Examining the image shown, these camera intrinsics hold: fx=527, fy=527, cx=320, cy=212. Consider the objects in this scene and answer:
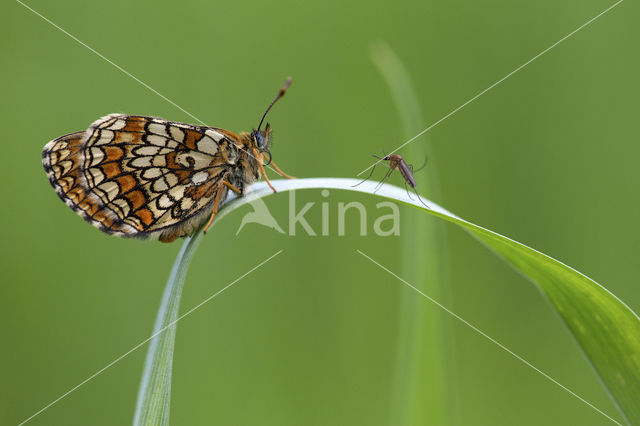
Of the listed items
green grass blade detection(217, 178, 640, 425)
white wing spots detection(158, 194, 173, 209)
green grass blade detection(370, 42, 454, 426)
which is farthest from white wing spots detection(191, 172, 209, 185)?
green grass blade detection(217, 178, 640, 425)

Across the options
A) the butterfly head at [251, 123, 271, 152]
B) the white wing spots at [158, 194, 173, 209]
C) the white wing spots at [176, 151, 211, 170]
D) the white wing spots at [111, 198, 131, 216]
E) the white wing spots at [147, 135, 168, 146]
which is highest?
the butterfly head at [251, 123, 271, 152]

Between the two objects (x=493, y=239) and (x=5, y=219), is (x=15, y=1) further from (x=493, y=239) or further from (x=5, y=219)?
(x=493, y=239)

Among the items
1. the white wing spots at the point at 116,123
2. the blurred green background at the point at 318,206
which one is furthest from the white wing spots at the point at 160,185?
the blurred green background at the point at 318,206

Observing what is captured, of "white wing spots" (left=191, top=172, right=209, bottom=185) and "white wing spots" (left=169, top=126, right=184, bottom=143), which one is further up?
"white wing spots" (left=169, top=126, right=184, bottom=143)

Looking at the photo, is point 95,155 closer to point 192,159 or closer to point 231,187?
point 192,159

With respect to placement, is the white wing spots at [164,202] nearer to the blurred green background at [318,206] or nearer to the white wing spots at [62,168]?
the white wing spots at [62,168]

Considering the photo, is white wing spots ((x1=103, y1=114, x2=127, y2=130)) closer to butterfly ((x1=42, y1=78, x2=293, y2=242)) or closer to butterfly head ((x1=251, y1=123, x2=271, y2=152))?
butterfly ((x1=42, y1=78, x2=293, y2=242))

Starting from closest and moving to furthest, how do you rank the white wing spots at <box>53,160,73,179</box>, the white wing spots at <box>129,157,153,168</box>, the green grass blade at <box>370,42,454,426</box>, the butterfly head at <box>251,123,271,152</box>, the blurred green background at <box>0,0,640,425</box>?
the green grass blade at <box>370,42,454,426</box> → the white wing spots at <box>53,160,73,179</box> → the white wing spots at <box>129,157,153,168</box> → the butterfly head at <box>251,123,271,152</box> → the blurred green background at <box>0,0,640,425</box>
